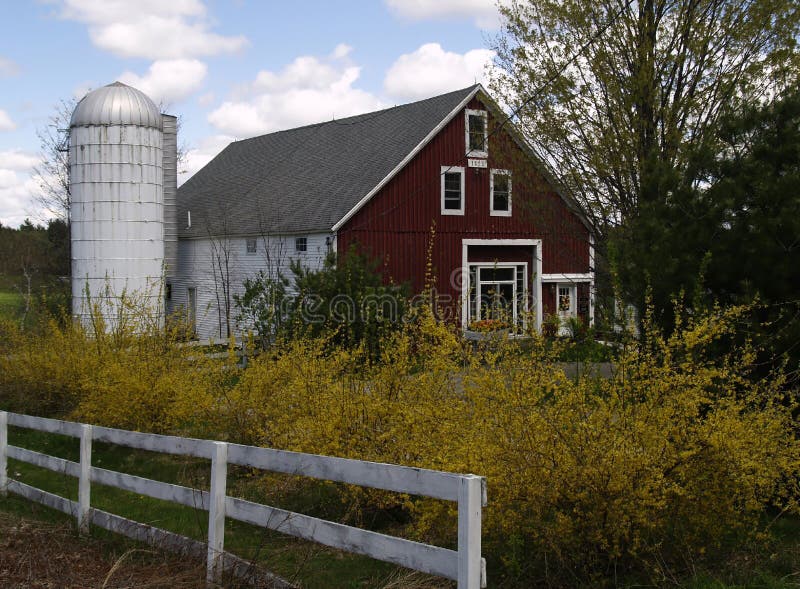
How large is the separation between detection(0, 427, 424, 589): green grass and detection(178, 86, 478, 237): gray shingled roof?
1132 centimetres

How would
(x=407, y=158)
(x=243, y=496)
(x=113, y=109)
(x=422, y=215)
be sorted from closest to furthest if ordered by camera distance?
(x=243, y=496), (x=407, y=158), (x=113, y=109), (x=422, y=215)

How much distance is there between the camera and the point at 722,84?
13586 millimetres

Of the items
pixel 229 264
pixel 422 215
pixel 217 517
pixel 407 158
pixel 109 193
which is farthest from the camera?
pixel 229 264

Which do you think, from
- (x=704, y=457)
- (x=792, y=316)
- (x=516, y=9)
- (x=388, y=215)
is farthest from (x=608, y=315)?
(x=388, y=215)

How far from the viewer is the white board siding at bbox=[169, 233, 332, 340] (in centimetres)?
2125

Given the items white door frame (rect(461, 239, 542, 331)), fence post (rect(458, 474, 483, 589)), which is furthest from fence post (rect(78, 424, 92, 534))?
white door frame (rect(461, 239, 542, 331))

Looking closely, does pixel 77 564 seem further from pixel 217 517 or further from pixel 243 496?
Answer: pixel 243 496

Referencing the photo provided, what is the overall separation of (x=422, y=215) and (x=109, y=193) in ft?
27.7

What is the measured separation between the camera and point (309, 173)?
24688mm

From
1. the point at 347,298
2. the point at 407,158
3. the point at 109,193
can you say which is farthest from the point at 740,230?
the point at 109,193

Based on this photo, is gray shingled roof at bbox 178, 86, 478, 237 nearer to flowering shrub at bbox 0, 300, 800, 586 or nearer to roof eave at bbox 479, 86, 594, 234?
roof eave at bbox 479, 86, 594, 234

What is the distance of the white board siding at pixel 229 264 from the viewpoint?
21250 mm

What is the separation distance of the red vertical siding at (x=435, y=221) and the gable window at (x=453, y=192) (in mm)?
148

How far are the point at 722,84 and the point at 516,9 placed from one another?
14.2 feet
